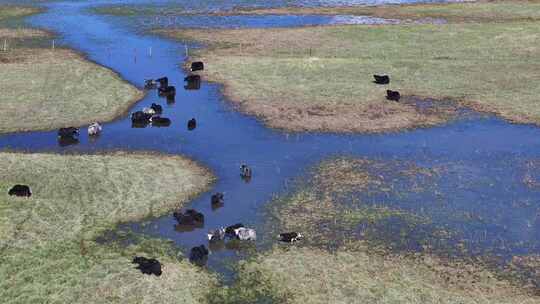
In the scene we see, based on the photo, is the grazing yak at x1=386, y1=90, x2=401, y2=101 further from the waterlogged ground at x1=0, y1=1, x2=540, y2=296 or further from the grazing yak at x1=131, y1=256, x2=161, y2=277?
the grazing yak at x1=131, y1=256, x2=161, y2=277

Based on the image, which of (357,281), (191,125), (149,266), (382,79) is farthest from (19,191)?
(382,79)

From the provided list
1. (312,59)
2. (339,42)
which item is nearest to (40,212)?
(312,59)

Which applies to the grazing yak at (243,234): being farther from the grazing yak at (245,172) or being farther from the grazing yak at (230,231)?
the grazing yak at (245,172)

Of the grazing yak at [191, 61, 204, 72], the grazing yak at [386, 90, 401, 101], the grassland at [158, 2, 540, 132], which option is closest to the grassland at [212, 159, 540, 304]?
the grassland at [158, 2, 540, 132]

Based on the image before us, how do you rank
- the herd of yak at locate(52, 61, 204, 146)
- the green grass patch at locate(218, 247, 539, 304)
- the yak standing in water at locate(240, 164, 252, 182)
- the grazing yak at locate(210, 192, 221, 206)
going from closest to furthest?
1. the green grass patch at locate(218, 247, 539, 304)
2. the grazing yak at locate(210, 192, 221, 206)
3. the yak standing in water at locate(240, 164, 252, 182)
4. the herd of yak at locate(52, 61, 204, 146)

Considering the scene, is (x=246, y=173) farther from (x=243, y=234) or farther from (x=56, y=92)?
(x=56, y=92)

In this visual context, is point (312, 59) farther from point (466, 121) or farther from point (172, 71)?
point (466, 121)
